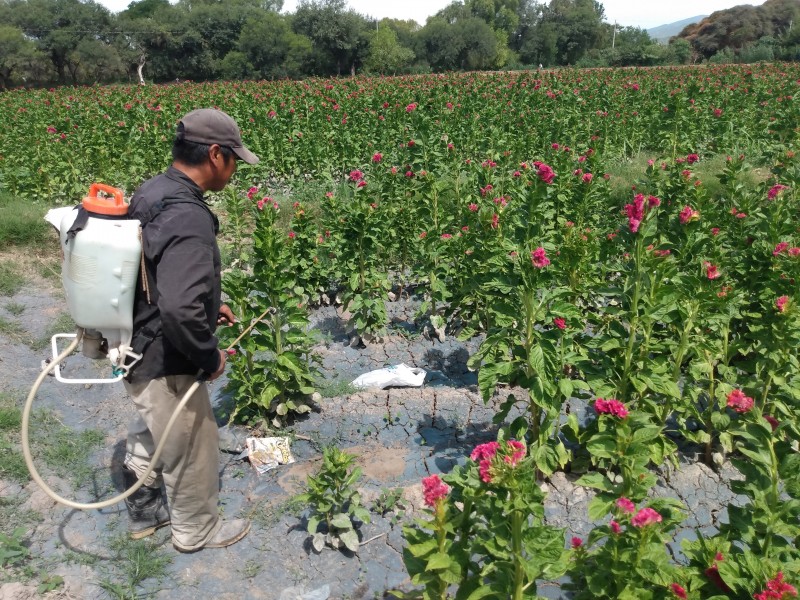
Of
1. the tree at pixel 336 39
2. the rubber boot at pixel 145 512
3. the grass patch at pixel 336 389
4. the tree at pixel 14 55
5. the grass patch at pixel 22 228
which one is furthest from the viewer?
the tree at pixel 336 39

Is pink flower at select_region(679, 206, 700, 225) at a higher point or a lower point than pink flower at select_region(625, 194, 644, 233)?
lower

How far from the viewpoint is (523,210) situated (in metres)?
3.90

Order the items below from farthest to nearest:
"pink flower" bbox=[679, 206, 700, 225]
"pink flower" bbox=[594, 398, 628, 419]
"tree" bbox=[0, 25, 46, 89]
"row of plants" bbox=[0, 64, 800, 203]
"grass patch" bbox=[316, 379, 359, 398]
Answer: "tree" bbox=[0, 25, 46, 89] → "row of plants" bbox=[0, 64, 800, 203] → "grass patch" bbox=[316, 379, 359, 398] → "pink flower" bbox=[679, 206, 700, 225] → "pink flower" bbox=[594, 398, 628, 419]

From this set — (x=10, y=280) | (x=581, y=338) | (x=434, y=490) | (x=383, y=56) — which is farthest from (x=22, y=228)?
(x=383, y=56)

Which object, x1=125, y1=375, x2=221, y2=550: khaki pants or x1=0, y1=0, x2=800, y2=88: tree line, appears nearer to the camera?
x1=125, y1=375, x2=221, y2=550: khaki pants

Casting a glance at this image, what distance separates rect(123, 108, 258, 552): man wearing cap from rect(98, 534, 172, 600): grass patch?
0.08m

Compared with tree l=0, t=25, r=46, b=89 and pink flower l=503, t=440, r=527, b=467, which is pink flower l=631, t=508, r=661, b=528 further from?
tree l=0, t=25, r=46, b=89

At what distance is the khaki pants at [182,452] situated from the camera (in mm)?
2941

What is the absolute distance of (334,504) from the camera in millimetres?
3221

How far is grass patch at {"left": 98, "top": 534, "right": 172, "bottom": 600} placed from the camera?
2.96m

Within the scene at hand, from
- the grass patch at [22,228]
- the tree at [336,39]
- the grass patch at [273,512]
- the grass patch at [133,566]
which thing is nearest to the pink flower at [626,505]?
the grass patch at [273,512]

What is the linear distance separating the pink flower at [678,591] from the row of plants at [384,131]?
19.3 ft

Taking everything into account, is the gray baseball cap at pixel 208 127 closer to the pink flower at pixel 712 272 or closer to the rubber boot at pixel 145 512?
the rubber boot at pixel 145 512

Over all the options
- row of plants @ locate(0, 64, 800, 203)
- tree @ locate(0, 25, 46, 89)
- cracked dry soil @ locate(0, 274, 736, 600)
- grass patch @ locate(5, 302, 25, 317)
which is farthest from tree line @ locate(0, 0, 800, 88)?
cracked dry soil @ locate(0, 274, 736, 600)
